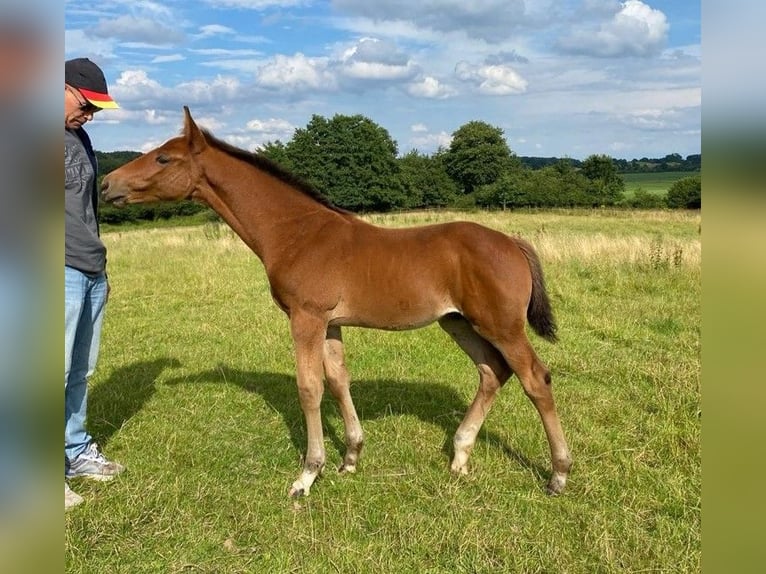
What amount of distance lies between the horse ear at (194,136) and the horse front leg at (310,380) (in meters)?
1.48

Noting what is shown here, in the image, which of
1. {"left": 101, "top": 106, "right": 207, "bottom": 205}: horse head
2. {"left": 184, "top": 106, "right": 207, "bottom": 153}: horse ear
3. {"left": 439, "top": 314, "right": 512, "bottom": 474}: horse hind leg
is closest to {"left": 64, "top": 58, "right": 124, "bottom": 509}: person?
{"left": 101, "top": 106, "right": 207, "bottom": 205}: horse head

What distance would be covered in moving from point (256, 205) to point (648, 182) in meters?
59.1

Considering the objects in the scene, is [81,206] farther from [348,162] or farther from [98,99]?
[348,162]

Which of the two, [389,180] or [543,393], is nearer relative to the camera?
[543,393]

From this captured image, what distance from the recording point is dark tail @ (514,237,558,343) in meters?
4.11

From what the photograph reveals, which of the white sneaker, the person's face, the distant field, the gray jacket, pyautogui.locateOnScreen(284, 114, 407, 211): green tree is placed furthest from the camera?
pyautogui.locateOnScreen(284, 114, 407, 211): green tree

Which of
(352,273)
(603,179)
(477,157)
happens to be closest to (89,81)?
(352,273)

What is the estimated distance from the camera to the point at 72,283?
378 centimetres

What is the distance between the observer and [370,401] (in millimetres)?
5773

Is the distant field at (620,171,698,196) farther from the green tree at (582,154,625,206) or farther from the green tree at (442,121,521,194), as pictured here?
the green tree at (442,121,521,194)

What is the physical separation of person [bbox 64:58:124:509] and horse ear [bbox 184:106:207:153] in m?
0.55

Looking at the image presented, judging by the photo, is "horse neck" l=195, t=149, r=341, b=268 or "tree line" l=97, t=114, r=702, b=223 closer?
"horse neck" l=195, t=149, r=341, b=268

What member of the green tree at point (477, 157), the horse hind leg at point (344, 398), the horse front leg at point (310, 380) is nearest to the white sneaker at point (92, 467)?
the horse front leg at point (310, 380)
